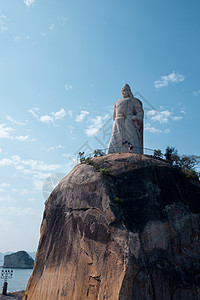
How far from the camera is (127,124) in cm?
2278

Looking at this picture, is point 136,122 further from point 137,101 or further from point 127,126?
point 137,101

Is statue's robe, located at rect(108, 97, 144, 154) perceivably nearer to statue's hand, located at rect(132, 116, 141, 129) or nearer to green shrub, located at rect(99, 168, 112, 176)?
statue's hand, located at rect(132, 116, 141, 129)

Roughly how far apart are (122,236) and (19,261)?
362 ft

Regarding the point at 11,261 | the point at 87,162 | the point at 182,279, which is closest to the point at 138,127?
the point at 87,162

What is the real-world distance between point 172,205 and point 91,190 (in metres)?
5.03

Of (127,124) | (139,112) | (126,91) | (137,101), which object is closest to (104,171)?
(127,124)

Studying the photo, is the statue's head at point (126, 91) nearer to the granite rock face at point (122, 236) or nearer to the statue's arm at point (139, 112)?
the statue's arm at point (139, 112)

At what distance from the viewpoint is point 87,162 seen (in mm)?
19875

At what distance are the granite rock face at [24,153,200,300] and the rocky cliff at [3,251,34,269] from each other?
103 m

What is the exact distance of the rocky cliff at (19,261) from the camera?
11188 centimetres

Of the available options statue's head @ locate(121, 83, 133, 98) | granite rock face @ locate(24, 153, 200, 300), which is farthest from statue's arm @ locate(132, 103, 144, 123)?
granite rock face @ locate(24, 153, 200, 300)

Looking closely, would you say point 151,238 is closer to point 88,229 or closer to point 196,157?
point 88,229

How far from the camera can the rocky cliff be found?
11188 centimetres

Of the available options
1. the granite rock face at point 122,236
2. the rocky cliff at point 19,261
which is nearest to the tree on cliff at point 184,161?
the granite rock face at point 122,236
